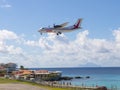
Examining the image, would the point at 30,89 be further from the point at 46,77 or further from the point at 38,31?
the point at 46,77

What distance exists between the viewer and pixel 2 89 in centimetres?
7194

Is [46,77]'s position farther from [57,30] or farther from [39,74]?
[57,30]

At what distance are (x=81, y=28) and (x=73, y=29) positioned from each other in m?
1.58

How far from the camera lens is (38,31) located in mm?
72500

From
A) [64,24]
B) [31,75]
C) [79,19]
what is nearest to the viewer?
[64,24]

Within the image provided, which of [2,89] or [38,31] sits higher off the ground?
[38,31]

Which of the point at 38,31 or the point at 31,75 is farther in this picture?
the point at 31,75

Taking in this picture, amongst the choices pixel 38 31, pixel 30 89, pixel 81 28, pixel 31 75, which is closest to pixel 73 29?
pixel 81 28

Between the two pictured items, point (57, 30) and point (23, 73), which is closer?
point (57, 30)

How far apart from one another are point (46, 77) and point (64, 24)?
12637 centimetres

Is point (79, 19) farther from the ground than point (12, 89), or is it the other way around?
point (79, 19)

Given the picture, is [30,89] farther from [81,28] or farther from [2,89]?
[81,28]

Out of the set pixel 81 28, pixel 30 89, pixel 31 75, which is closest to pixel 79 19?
pixel 81 28

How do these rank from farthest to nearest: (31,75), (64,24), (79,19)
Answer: (31,75)
(79,19)
(64,24)
